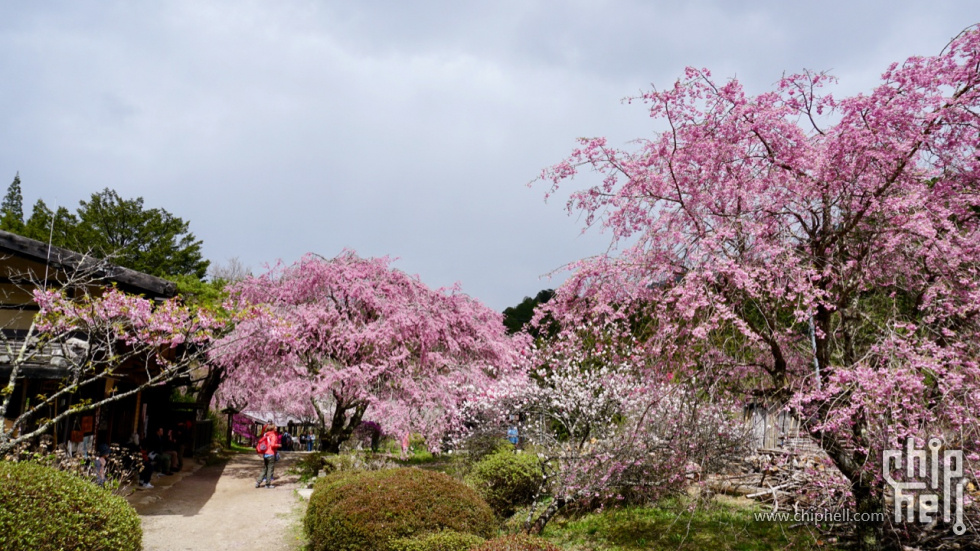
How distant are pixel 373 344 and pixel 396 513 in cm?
983

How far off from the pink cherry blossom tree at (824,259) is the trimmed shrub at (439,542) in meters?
3.06

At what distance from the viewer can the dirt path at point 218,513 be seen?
10195mm

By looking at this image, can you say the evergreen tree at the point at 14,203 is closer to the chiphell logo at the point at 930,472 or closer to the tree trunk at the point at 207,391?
the tree trunk at the point at 207,391

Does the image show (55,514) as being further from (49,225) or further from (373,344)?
(49,225)

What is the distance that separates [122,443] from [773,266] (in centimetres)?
1599

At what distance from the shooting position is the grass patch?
27.3 feet

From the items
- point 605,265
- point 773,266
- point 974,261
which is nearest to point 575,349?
point 605,265

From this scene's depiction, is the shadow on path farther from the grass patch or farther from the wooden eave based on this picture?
the grass patch

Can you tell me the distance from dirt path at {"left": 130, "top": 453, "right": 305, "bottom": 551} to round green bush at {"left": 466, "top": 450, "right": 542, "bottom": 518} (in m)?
3.53

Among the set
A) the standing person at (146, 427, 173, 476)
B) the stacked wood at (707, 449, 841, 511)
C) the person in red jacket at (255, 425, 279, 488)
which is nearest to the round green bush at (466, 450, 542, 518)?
the stacked wood at (707, 449, 841, 511)

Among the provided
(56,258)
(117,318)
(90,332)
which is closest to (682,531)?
(90,332)

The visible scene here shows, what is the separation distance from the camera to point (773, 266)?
7.03 meters

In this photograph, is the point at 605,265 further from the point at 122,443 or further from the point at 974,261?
the point at 122,443

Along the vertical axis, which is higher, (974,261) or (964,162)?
(964,162)
